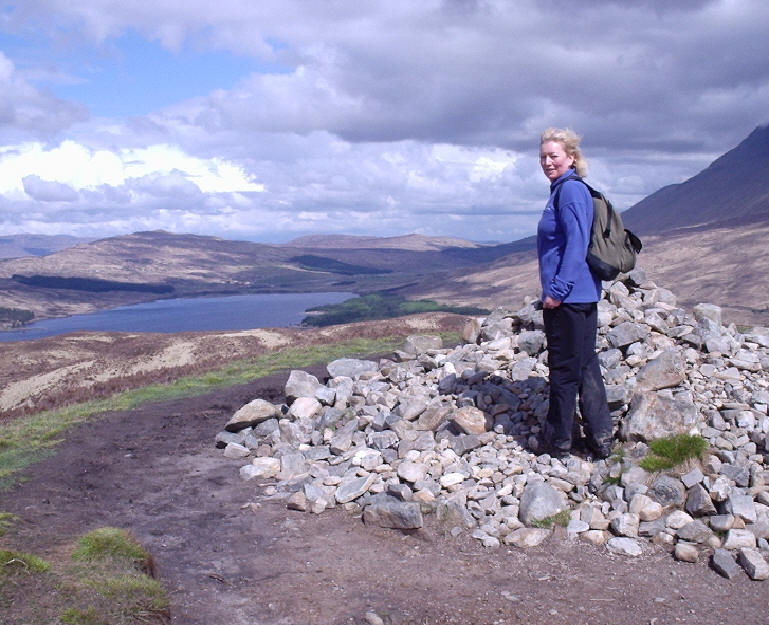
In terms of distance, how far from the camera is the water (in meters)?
78.2

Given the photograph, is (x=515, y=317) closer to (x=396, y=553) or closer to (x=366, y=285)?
(x=396, y=553)

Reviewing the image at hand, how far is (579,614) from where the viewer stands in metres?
5.55

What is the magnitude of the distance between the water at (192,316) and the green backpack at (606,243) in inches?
2131

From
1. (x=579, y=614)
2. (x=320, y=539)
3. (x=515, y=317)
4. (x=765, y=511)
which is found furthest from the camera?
(x=515, y=317)

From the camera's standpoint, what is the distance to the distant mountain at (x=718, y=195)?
422ft

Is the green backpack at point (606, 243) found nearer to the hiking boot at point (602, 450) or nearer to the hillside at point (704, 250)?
the hiking boot at point (602, 450)

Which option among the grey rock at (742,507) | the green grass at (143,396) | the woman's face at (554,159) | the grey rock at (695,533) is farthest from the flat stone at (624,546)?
the green grass at (143,396)

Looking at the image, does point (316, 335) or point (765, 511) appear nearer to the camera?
point (765, 511)

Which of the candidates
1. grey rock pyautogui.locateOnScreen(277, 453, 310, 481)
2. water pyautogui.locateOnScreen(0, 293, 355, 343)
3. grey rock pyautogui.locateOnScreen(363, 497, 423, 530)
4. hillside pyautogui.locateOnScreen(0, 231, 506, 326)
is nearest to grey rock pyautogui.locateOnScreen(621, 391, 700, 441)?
grey rock pyautogui.locateOnScreen(363, 497, 423, 530)

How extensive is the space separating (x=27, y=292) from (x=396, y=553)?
128768mm

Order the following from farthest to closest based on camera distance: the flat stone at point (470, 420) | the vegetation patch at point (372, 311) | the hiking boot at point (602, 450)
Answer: the vegetation patch at point (372, 311)
the flat stone at point (470, 420)
the hiking boot at point (602, 450)

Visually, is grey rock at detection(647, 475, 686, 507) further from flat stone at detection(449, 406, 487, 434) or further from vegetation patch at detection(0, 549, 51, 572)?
vegetation patch at detection(0, 549, 51, 572)

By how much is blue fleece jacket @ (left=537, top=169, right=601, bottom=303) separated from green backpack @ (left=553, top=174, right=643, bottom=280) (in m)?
0.09

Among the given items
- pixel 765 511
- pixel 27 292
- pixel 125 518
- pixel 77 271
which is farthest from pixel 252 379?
pixel 77 271
